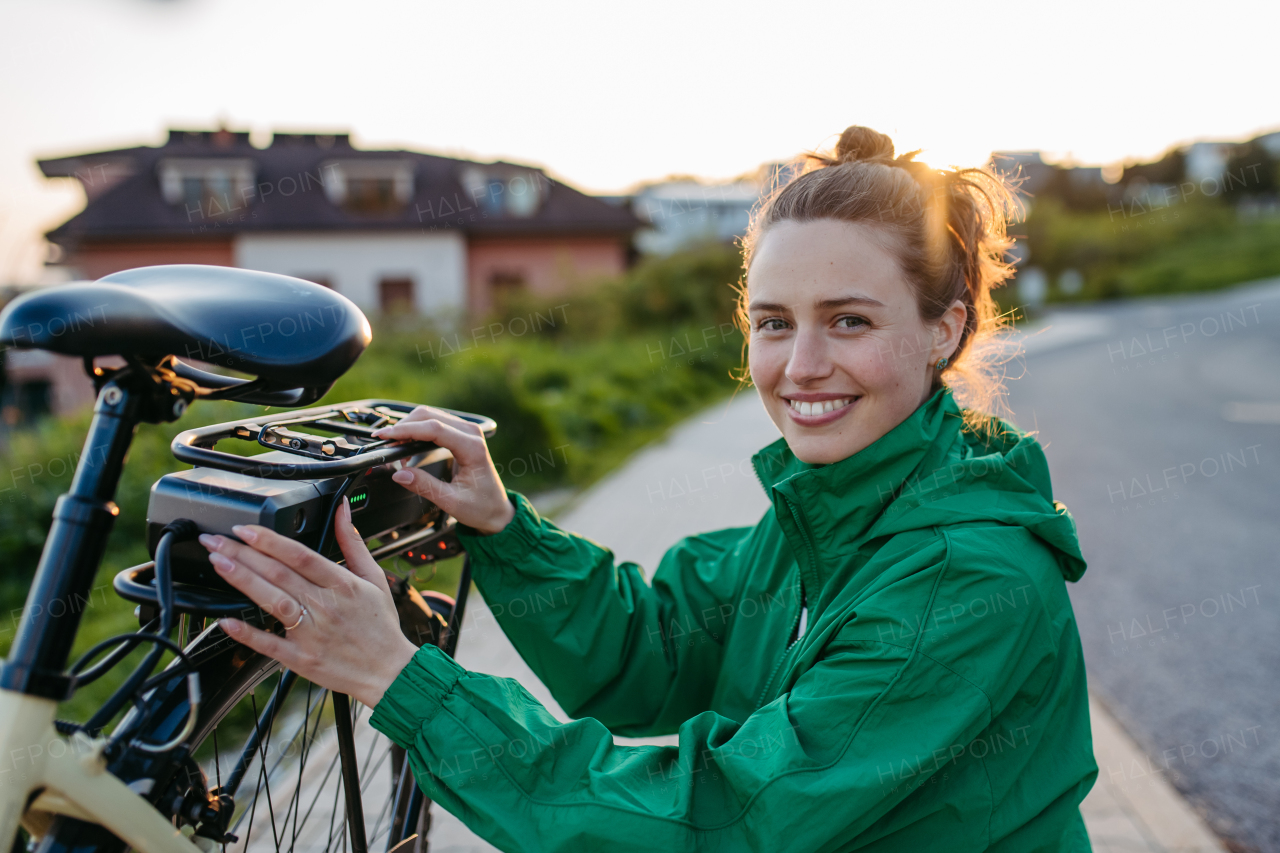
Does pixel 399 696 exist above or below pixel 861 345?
below

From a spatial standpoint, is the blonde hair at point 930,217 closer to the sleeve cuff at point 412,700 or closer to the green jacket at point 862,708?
the green jacket at point 862,708

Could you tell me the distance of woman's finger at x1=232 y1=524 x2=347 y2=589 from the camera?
37.2 inches

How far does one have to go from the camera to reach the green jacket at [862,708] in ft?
3.49

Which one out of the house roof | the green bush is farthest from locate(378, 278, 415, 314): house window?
the green bush

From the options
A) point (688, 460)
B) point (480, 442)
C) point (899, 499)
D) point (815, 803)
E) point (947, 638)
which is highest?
point (480, 442)

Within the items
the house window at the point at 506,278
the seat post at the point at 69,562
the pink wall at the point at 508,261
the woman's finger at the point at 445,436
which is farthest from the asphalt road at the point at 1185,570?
the house window at the point at 506,278

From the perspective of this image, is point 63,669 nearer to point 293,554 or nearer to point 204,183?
point 293,554

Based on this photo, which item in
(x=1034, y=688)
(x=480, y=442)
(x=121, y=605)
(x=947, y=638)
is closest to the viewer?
(x=947, y=638)

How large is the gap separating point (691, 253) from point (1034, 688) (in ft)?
60.8

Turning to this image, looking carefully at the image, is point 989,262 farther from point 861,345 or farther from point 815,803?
point 815,803

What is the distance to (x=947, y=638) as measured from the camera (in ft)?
3.71

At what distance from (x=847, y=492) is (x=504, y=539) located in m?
0.64

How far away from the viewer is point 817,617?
144 centimetres

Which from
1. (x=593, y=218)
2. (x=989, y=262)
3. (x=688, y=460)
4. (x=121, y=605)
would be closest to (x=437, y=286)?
(x=593, y=218)
